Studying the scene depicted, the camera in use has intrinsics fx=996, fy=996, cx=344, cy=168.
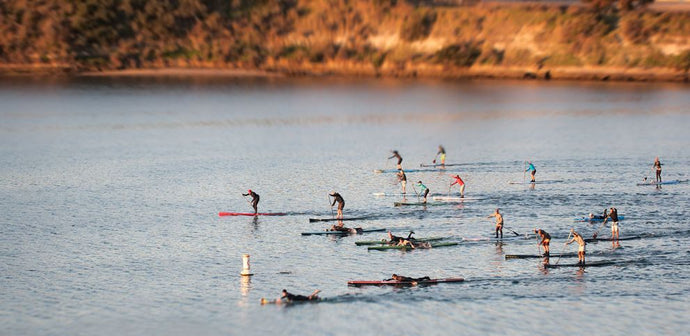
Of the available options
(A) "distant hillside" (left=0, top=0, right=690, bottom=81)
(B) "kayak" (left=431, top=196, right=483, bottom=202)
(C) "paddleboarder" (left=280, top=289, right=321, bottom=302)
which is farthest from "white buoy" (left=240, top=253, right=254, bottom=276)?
(A) "distant hillside" (left=0, top=0, right=690, bottom=81)

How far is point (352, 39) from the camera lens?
18475cm

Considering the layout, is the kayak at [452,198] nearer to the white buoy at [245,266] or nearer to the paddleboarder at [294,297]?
the white buoy at [245,266]

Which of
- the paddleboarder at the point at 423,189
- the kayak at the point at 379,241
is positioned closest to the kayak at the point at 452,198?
the paddleboarder at the point at 423,189

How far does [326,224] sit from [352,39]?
416 ft

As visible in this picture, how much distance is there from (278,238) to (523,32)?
118 m

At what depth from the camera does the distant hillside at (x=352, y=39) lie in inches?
6280

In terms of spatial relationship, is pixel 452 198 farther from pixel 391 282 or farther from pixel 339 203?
pixel 391 282

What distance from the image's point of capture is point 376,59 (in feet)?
600

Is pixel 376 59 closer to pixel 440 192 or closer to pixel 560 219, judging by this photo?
pixel 440 192

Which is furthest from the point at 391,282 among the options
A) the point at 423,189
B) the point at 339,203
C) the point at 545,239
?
the point at 423,189

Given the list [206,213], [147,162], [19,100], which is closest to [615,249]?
[206,213]

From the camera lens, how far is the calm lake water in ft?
140

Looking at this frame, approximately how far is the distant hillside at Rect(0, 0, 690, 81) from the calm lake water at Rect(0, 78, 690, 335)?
90.7ft

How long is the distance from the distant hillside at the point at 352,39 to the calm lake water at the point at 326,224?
27.7 metres
